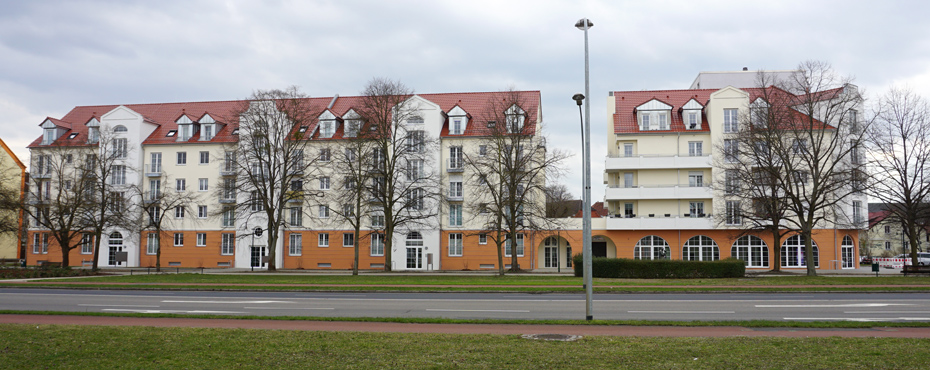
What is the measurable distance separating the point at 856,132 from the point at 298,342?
121ft

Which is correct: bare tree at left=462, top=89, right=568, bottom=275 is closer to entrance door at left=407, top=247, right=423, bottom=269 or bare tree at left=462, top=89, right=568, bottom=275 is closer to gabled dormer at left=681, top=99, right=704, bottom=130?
entrance door at left=407, top=247, right=423, bottom=269

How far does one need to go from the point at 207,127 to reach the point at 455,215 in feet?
75.6

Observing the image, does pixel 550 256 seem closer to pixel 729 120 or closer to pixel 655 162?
pixel 655 162

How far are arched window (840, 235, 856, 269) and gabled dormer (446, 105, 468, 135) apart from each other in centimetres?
A: 3016

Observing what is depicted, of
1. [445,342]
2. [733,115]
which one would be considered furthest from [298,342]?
[733,115]

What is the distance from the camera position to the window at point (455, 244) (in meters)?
51.3

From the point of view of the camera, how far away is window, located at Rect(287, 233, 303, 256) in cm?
5306

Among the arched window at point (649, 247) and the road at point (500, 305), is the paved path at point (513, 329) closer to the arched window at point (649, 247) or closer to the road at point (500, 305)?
the road at point (500, 305)

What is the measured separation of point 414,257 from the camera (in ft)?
168

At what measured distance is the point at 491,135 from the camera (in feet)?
134

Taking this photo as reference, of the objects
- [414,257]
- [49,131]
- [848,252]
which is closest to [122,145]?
[49,131]

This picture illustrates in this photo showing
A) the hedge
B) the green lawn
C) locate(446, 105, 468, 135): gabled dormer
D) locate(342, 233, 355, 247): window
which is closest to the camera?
the green lawn

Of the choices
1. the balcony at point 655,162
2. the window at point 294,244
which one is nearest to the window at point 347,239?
the window at point 294,244

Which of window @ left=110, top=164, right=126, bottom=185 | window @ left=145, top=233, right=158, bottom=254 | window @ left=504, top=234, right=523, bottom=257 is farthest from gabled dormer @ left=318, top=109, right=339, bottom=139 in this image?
window @ left=110, top=164, right=126, bottom=185
